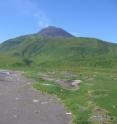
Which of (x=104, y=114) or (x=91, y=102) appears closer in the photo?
(x=104, y=114)

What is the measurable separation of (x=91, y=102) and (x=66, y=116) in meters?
6.94

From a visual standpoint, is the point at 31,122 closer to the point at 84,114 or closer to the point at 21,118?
the point at 21,118

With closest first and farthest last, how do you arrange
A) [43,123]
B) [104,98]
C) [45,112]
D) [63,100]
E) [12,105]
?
[43,123]
[45,112]
[12,105]
[104,98]
[63,100]

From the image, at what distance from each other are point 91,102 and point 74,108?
3.11 m

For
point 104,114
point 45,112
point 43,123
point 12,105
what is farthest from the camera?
point 12,105

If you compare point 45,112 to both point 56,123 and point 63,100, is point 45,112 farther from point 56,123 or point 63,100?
point 63,100

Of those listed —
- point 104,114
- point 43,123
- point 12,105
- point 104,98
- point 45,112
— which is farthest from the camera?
point 104,98

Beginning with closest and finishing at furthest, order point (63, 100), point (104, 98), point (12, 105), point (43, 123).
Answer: point (43, 123) < point (12, 105) < point (104, 98) < point (63, 100)

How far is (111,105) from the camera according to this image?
37.4 metres

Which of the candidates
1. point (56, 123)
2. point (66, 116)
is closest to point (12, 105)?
point (66, 116)

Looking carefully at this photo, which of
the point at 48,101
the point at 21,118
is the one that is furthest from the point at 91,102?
the point at 21,118

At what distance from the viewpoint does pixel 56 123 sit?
30.0 m

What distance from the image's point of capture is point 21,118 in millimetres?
31625

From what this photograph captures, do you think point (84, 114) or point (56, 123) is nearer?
point (56, 123)
